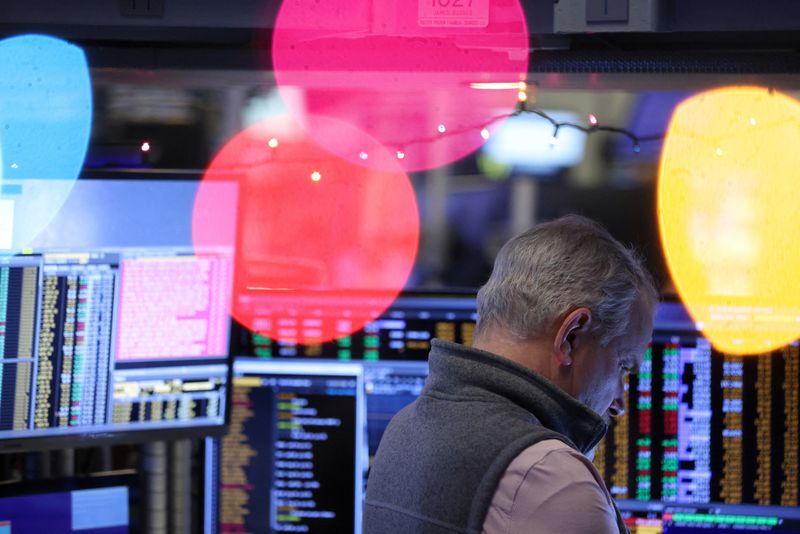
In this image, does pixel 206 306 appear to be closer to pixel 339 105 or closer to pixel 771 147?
pixel 339 105

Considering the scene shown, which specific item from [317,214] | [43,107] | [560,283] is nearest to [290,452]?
[317,214]

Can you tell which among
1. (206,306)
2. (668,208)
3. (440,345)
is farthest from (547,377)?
(668,208)

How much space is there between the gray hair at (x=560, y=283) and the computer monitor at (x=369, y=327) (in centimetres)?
87

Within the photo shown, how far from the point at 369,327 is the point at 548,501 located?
1.14 m

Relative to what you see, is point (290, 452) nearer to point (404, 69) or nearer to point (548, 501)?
point (404, 69)

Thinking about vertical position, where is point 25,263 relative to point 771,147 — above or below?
below

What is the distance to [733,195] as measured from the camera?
2.36 metres

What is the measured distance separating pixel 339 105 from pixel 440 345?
1256 mm

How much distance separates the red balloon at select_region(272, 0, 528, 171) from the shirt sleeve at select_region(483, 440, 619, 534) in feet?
4.06

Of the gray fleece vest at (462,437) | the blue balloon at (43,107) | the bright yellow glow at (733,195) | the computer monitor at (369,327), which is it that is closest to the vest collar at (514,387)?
the gray fleece vest at (462,437)

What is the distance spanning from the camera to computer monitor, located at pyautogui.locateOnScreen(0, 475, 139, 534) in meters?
2.07

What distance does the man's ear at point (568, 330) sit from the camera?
50.7 inches

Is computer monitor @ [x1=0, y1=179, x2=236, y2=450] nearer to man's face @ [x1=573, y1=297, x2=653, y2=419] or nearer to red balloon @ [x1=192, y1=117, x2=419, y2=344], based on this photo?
red balloon @ [x1=192, y1=117, x2=419, y2=344]

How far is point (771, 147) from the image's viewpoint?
234 cm
